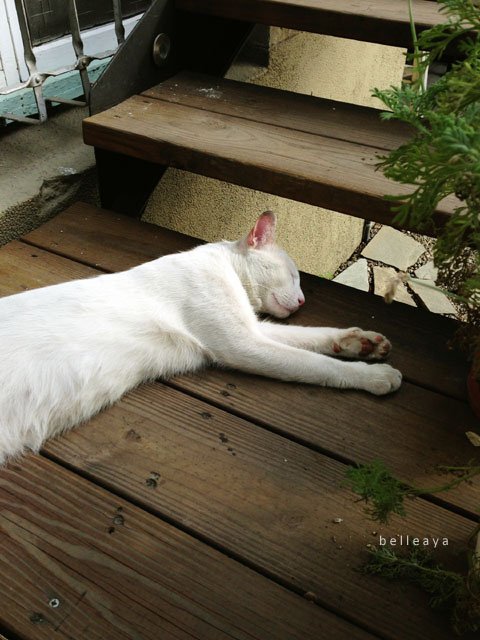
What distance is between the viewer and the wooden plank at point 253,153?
1.67m

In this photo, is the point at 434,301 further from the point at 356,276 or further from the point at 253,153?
the point at 253,153

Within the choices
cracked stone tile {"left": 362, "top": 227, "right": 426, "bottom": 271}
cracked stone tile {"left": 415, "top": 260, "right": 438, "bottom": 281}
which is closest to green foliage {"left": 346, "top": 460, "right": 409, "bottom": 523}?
cracked stone tile {"left": 415, "top": 260, "right": 438, "bottom": 281}

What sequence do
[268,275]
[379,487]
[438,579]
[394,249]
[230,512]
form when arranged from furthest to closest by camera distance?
[394,249]
[268,275]
[230,512]
[438,579]
[379,487]

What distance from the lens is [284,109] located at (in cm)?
210

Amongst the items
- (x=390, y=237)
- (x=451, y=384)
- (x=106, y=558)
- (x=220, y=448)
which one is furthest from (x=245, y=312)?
(x=390, y=237)

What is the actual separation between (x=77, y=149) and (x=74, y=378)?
3.72 feet

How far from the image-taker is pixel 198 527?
1167 mm

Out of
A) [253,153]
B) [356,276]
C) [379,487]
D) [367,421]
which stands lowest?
[356,276]

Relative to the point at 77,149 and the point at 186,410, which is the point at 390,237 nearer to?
the point at 77,149

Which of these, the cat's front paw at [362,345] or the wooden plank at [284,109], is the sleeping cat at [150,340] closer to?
the cat's front paw at [362,345]

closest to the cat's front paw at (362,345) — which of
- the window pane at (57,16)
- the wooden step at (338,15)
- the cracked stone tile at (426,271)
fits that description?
the wooden step at (338,15)

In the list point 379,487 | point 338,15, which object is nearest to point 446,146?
point 379,487

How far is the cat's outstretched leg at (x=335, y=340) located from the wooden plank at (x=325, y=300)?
0.19 ft

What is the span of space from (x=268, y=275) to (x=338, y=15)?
2.92 feet
